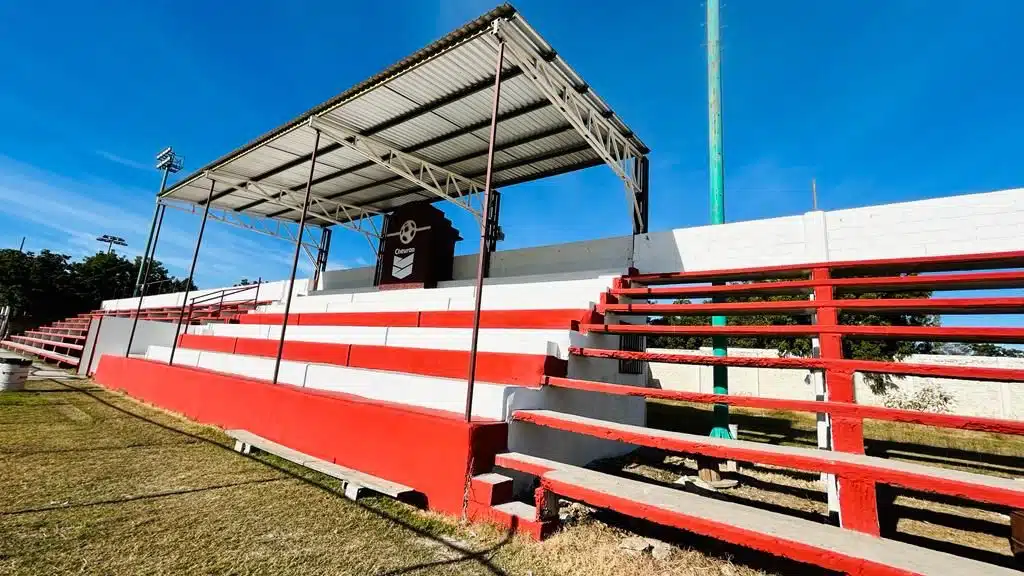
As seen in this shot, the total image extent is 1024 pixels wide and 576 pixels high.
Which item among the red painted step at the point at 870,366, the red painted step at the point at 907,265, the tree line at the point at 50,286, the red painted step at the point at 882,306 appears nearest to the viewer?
the red painted step at the point at 870,366

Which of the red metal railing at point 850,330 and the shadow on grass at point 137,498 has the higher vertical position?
the red metal railing at point 850,330

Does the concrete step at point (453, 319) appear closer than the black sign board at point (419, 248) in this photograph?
Yes

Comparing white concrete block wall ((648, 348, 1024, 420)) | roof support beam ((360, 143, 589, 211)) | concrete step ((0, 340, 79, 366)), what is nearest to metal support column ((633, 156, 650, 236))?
roof support beam ((360, 143, 589, 211))

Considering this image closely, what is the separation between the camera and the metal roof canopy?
5898 mm

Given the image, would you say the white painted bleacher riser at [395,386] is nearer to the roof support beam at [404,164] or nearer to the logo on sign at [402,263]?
the roof support beam at [404,164]

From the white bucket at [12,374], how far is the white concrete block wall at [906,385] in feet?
37.6

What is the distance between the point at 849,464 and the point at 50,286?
47842mm

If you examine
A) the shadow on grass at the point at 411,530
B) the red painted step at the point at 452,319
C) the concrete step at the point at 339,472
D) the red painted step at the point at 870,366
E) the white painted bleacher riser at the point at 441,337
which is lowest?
the shadow on grass at the point at 411,530

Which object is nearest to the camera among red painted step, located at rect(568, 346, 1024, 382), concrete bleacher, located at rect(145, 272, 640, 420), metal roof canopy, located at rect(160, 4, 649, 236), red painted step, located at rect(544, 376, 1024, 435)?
red painted step, located at rect(544, 376, 1024, 435)

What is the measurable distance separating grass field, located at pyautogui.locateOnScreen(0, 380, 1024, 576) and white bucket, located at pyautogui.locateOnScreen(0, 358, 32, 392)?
462 cm

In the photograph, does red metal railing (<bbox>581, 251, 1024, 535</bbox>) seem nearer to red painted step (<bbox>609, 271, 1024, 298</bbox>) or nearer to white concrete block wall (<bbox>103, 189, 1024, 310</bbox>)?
red painted step (<bbox>609, 271, 1024, 298</bbox>)

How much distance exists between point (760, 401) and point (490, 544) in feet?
6.11

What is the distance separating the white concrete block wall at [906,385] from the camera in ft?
36.1

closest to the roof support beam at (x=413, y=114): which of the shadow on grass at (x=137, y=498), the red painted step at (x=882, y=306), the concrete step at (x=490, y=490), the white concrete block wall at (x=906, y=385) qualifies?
the red painted step at (x=882, y=306)
